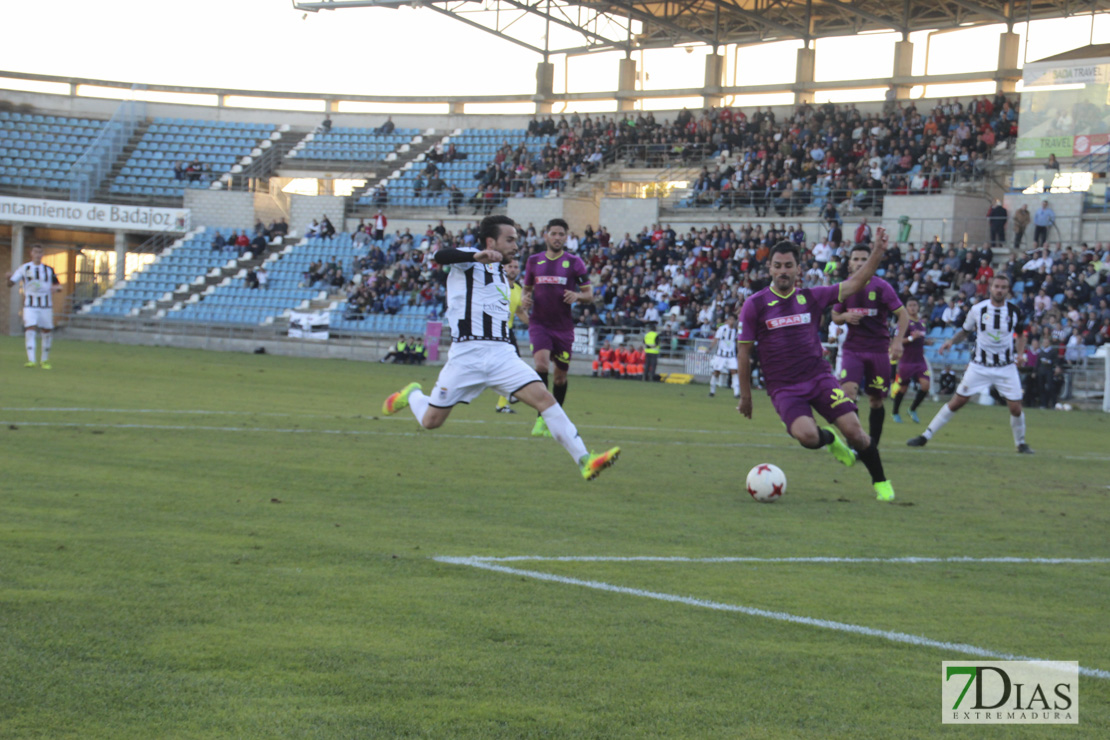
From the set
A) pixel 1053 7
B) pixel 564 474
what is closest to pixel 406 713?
pixel 564 474

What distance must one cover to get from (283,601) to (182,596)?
0.45 metres

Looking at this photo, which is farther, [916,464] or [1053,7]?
[1053,7]

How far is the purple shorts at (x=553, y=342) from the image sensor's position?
1296 cm

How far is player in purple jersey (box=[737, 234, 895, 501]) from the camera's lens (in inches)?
351

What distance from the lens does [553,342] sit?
42.7ft

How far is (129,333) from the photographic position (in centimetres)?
4097

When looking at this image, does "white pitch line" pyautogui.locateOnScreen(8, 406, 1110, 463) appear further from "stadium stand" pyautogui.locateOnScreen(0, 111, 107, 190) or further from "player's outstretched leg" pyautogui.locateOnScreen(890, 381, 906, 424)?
"stadium stand" pyautogui.locateOnScreen(0, 111, 107, 190)

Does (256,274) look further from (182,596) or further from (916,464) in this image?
(182,596)

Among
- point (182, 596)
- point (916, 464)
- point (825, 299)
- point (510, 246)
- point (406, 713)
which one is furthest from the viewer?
point (916, 464)

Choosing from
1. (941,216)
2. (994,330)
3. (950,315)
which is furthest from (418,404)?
(941,216)

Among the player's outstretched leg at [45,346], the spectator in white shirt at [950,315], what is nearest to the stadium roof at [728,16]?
the spectator in white shirt at [950,315]

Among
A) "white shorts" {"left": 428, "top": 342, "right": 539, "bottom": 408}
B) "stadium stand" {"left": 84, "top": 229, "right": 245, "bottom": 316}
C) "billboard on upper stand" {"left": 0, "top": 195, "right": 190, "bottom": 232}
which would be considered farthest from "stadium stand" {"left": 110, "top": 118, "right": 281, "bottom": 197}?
"white shorts" {"left": 428, "top": 342, "right": 539, "bottom": 408}

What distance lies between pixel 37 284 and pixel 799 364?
1616cm

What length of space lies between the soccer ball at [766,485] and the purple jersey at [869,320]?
3847mm
